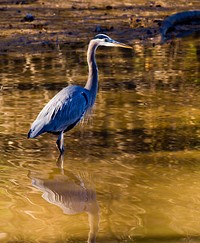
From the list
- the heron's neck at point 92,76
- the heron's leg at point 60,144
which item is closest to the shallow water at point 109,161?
the heron's leg at point 60,144

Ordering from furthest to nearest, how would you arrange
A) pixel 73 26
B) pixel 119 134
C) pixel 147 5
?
pixel 147 5
pixel 73 26
pixel 119 134

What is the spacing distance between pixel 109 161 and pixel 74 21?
10.3 metres

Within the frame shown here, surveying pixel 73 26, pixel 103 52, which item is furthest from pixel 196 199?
pixel 73 26

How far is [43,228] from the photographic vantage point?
7105mm

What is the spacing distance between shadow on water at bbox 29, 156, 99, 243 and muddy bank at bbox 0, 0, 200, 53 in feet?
25.3

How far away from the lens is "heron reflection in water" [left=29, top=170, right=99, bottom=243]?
754 cm

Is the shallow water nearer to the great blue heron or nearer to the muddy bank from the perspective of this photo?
the great blue heron

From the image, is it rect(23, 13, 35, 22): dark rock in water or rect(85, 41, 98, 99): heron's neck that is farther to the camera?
→ rect(23, 13, 35, 22): dark rock in water

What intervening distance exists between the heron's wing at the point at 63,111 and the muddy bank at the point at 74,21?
6720 mm

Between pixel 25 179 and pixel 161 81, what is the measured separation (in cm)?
510

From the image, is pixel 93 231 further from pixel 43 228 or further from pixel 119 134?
pixel 119 134

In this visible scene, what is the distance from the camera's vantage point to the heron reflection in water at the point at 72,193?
24.7 ft

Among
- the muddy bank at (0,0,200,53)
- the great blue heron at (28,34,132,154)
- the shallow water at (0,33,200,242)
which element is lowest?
the muddy bank at (0,0,200,53)

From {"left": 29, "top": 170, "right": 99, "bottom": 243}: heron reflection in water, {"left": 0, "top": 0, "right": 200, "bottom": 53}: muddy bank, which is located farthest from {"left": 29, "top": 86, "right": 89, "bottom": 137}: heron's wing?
{"left": 0, "top": 0, "right": 200, "bottom": 53}: muddy bank
